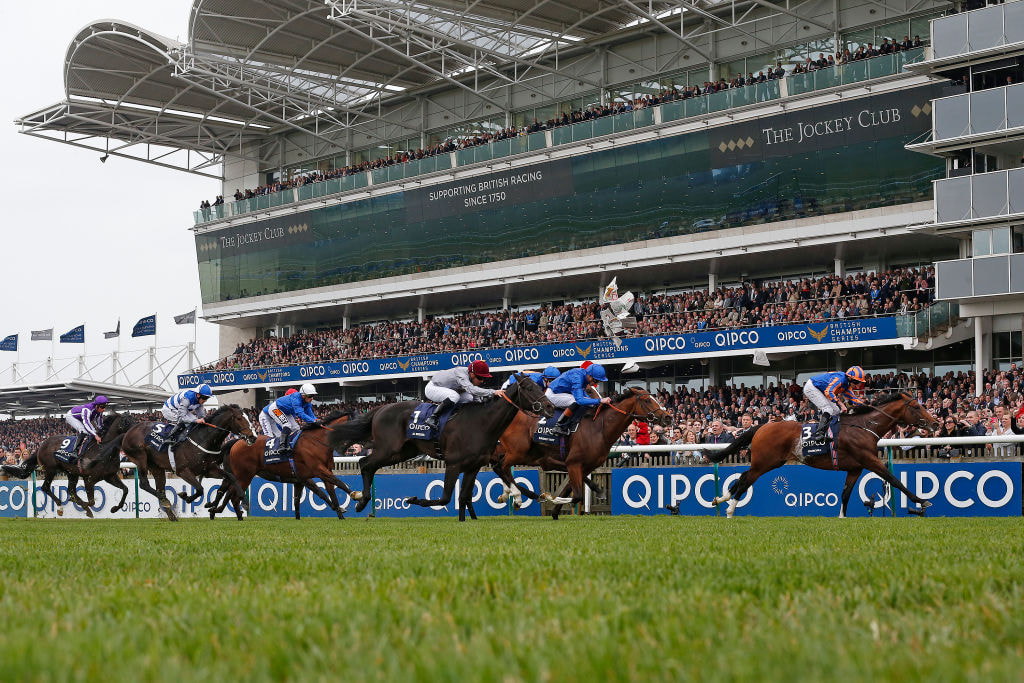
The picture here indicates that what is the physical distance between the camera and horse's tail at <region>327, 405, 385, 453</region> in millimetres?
15594

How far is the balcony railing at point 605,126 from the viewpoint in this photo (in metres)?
34.8

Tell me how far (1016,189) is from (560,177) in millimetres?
17318

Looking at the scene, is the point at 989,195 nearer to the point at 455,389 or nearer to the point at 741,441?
the point at 741,441

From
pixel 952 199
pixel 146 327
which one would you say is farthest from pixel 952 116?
pixel 146 327

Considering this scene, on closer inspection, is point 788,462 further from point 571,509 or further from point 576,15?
point 576,15

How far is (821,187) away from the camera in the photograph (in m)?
36.4

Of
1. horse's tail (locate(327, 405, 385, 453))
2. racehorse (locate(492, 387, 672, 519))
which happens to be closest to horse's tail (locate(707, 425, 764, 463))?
racehorse (locate(492, 387, 672, 519))

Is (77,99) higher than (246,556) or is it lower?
higher

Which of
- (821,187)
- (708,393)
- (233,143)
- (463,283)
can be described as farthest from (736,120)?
(233,143)

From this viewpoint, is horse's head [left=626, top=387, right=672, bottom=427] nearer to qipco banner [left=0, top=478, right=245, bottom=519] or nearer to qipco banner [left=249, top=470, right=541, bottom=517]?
qipco banner [left=249, top=470, right=541, bottom=517]

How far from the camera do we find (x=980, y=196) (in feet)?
98.8

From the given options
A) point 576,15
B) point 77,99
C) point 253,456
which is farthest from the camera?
point 77,99

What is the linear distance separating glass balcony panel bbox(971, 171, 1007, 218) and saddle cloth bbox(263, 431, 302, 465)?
2103 centimetres

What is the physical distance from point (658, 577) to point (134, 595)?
2321mm
